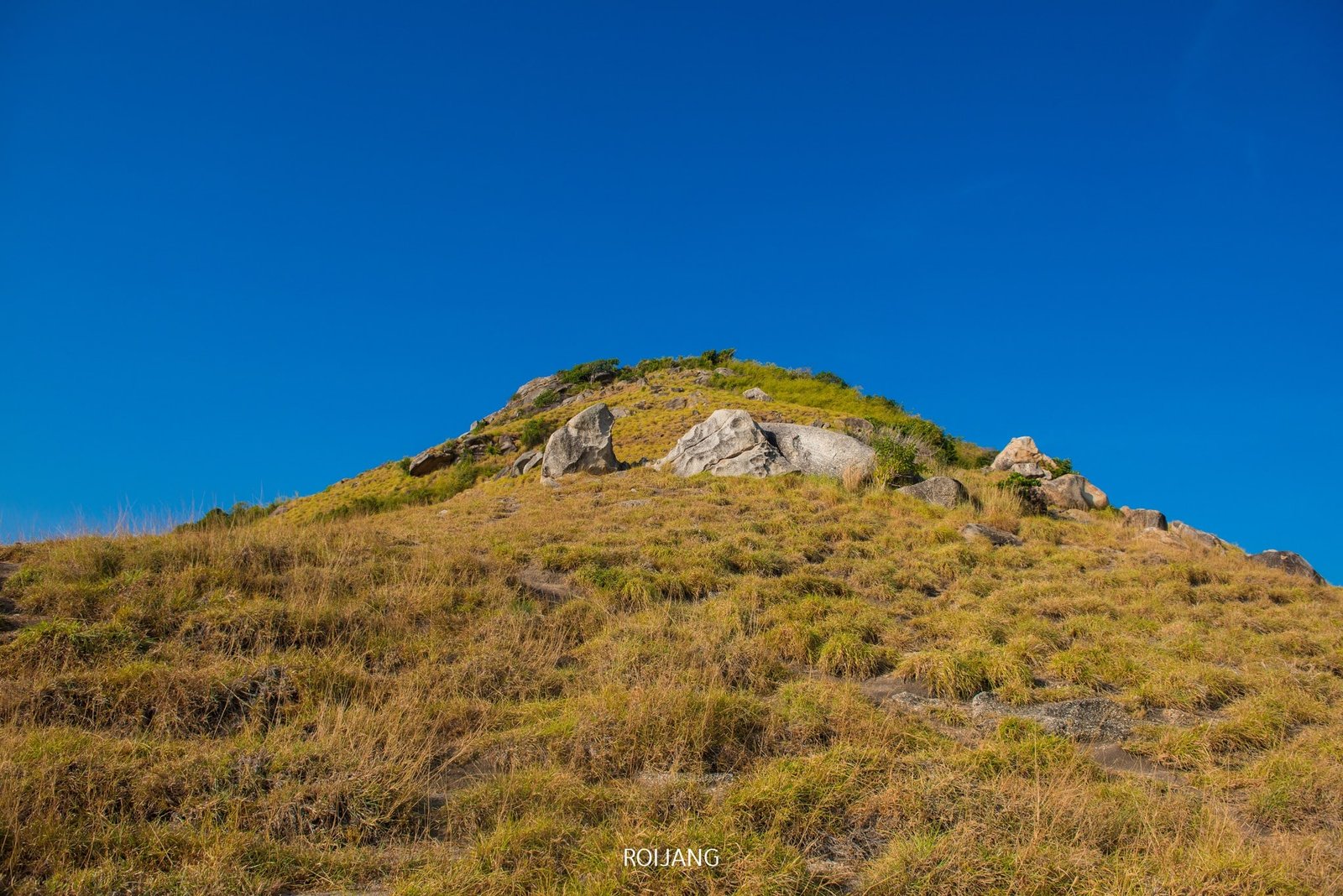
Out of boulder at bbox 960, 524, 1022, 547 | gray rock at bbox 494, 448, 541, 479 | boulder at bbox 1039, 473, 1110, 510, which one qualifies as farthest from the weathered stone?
gray rock at bbox 494, 448, 541, 479

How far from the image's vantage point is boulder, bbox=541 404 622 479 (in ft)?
68.7

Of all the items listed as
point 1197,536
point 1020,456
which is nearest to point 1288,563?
point 1197,536

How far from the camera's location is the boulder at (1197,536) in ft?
49.1

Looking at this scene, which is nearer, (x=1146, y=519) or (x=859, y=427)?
(x=1146, y=519)

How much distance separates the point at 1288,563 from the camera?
530 inches

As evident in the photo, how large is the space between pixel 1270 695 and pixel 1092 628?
2.14 meters

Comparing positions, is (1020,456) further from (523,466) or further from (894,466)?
(523,466)

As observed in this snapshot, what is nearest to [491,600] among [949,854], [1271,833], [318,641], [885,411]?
[318,641]

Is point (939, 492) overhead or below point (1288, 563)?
overhead

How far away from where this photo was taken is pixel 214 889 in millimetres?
3406

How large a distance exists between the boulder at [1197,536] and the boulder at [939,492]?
446 centimetres

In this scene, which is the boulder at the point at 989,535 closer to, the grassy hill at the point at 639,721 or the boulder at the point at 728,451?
the grassy hill at the point at 639,721

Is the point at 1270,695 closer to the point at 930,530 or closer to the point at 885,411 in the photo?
the point at 930,530

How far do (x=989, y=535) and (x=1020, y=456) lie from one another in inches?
457
